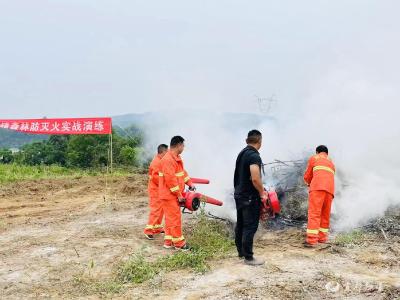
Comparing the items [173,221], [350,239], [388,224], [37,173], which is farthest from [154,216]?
[37,173]

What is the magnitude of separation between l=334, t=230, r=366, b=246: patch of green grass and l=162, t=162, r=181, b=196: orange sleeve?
2.63 m

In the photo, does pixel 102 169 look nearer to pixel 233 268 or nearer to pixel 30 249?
pixel 30 249

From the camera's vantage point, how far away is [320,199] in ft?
23.1

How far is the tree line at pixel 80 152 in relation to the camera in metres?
21.2

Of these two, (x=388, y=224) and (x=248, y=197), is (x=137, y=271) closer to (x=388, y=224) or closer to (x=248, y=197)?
(x=248, y=197)

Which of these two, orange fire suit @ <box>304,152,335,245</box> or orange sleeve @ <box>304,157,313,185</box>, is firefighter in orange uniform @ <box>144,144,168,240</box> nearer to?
orange sleeve @ <box>304,157,313,185</box>

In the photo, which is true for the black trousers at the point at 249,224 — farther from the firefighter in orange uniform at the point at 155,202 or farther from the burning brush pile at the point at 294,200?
the burning brush pile at the point at 294,200

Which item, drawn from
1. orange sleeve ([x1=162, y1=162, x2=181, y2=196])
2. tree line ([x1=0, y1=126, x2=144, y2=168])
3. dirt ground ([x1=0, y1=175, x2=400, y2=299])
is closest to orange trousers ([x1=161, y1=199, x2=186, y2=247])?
orange sleeve ([x1=162, y1=162, x2=181, y2=196])

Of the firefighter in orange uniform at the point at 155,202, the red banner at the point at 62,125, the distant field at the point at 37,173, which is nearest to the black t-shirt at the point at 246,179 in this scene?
the firefighter in orange uniform at the point at 155,202

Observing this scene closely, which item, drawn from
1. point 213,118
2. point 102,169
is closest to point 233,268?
point 213,118

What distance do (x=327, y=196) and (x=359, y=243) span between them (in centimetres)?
86

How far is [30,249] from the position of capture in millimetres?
7195

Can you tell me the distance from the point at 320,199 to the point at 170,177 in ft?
7.87

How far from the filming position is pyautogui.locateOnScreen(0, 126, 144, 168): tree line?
836 inches
